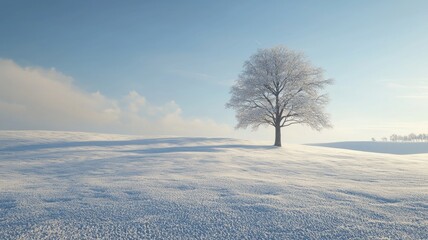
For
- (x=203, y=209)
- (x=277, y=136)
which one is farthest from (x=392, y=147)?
(x=203, y=209)

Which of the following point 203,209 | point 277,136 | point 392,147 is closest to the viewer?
point 203,209

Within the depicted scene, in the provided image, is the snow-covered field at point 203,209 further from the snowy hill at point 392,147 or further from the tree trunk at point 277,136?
the snowy hill at point 392,147

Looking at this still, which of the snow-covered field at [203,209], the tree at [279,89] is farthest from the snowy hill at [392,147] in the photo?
the snow-covered field at [203,209]

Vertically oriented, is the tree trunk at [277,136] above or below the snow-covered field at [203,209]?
above

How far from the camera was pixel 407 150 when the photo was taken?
1628 inches

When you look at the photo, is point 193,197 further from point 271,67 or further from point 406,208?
point 271,67

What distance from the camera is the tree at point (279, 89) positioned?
22609mm

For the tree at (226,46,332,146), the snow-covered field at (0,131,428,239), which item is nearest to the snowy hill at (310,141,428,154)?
the tree at (226,46,332,146)

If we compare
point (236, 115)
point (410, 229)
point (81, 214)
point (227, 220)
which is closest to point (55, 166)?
point (81, 214)

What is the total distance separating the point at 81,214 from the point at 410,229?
571 cm

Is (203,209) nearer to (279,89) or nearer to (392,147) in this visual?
(279,89)

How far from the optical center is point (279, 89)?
915 inches

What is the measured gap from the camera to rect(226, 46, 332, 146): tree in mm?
22609

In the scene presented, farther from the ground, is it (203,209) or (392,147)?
(392,147)
